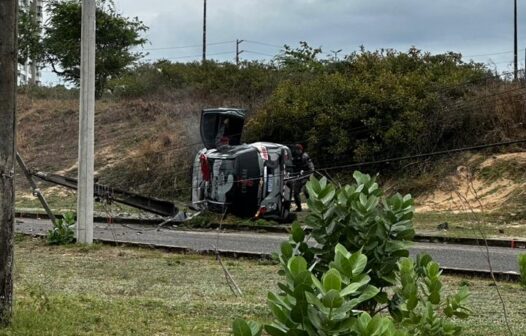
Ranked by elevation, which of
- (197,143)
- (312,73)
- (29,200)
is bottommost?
(29,200)

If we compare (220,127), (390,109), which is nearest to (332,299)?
(220,127)

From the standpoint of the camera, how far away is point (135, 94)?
47469 mm

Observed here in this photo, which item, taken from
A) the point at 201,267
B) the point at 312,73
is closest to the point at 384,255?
the point at 201,267

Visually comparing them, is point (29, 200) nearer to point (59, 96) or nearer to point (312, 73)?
point (312, 73)

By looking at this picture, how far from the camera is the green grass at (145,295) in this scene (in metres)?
6.71

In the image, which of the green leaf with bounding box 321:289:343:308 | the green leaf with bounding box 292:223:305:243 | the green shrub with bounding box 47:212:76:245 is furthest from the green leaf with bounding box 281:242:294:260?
the green shrub with bounding box 47:212:76:245

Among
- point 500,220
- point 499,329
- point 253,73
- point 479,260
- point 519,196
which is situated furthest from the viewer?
point 253,73

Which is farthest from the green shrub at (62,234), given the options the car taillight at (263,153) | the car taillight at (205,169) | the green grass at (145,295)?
the car taillight at (263,153)

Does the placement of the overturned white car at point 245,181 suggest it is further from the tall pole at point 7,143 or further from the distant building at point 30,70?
the distant building at point 30,70

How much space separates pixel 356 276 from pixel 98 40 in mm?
50482

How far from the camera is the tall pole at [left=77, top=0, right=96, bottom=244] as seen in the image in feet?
57.2

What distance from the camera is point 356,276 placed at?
147 inches

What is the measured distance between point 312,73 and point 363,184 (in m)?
34.2

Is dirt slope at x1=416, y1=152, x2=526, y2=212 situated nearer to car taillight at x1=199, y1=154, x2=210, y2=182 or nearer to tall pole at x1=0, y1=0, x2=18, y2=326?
car taillight at x1=199, y1=154, x2=210, y2=182
